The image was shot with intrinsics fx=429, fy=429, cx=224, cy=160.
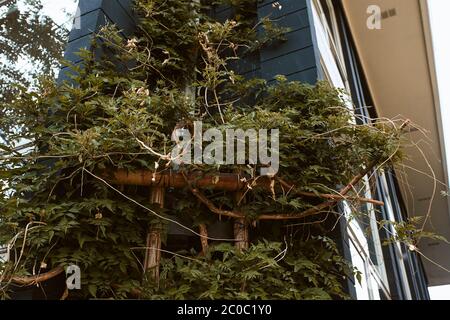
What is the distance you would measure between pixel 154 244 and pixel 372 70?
7.24 meters

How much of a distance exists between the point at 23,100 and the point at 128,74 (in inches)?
24.9

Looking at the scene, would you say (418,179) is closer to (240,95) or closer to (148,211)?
(240,95)

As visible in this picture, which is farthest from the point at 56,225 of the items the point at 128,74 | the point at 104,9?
the point at 104,9

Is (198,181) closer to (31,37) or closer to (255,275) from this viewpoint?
(255,275)

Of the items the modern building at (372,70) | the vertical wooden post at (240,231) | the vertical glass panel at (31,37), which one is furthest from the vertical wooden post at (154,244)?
the vertical glass panel at (31,37)

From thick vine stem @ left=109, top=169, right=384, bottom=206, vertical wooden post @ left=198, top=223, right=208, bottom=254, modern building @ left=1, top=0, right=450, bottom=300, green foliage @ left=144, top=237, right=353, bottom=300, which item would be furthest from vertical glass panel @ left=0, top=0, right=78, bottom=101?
green foliage @ left=144, top=237, right=353, bottom=300

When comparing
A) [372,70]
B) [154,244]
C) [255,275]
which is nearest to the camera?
[255,275]

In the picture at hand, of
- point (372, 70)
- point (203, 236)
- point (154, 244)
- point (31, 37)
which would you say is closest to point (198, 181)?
point (203, 236)

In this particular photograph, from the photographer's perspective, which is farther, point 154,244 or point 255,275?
point 154,244

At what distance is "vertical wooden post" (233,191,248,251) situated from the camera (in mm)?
2182

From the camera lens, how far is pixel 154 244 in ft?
7.04

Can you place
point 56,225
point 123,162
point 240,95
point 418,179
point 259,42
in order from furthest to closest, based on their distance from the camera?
point 418,179
point 259,42
point 240,95
point 123,162
point 56,225

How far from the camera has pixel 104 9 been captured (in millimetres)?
2770

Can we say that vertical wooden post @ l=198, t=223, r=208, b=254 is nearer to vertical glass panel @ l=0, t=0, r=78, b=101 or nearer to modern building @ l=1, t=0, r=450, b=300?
modern building @ l=1, t=0, r=450, b=300
